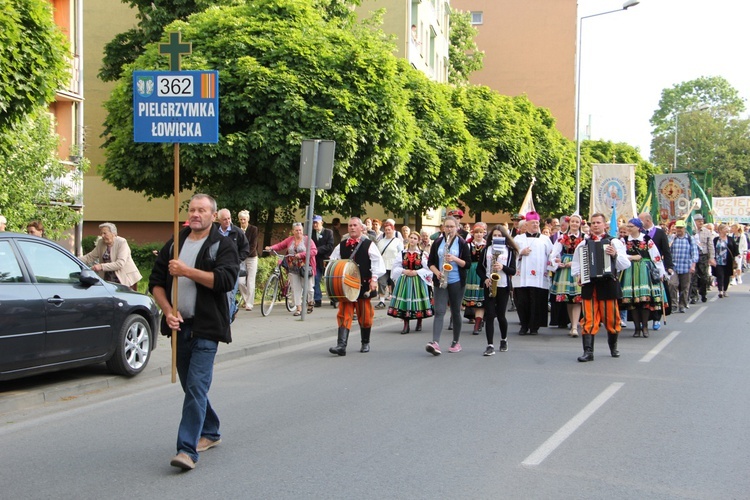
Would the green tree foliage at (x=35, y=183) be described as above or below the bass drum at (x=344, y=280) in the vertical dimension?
above

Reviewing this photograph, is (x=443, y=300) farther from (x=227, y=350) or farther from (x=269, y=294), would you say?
(x=269, y=294)

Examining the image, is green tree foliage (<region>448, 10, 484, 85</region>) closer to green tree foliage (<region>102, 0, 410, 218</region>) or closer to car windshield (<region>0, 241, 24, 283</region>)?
green tree foliage (<region>102, 0, 410, 218</region>)

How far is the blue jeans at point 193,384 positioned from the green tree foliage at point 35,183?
914 cm

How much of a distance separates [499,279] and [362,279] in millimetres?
1875

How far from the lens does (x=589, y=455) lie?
631 centimetres

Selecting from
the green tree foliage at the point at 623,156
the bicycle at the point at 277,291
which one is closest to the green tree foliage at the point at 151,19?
the bicycle at the point at 277,291

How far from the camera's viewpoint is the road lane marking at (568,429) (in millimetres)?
6227

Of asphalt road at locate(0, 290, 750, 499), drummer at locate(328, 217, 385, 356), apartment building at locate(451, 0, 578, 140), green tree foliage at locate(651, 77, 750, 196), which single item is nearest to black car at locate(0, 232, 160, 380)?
asphalt road at locate(0, 290, 750, 499)

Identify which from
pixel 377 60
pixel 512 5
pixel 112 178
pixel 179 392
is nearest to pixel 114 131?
pixel 112 178

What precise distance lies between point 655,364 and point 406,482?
20.6ft

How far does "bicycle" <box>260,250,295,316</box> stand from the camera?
1623cm

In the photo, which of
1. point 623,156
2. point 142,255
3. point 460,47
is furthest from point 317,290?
point 623,156

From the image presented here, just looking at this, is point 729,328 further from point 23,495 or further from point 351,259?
point 23,495

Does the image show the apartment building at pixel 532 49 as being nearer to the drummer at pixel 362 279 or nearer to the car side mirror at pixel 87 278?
the drummer at pixel 362 279
